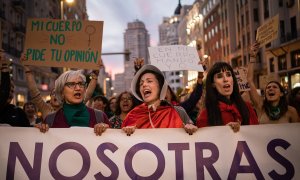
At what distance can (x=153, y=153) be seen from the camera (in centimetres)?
358

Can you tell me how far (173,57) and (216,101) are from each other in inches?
94.5

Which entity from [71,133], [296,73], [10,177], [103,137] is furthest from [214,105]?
[296,73]

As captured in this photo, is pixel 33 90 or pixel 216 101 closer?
pixel 216 101

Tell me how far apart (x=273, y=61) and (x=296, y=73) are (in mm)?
5155

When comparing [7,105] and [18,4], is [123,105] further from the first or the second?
[18,4]

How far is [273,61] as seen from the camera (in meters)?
35.0

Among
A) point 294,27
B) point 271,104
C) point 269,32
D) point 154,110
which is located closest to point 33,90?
point 154,110

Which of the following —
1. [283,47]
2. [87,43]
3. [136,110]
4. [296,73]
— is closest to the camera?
[136,110]

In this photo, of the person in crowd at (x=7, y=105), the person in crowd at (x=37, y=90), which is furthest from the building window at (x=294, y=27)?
the person in crowd at (x=7, y=105)

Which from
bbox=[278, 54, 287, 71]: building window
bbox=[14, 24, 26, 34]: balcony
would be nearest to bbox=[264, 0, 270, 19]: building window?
bbox=[278, 54, 287, 71]: building window

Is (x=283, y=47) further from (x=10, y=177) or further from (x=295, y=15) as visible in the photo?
(x=10, y=177)

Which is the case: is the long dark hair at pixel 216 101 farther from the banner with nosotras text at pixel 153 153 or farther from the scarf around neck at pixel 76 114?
the scarf around neck at pixel 76 114

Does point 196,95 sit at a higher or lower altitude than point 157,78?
lower

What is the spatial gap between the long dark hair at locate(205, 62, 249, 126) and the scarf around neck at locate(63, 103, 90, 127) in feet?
4.20
